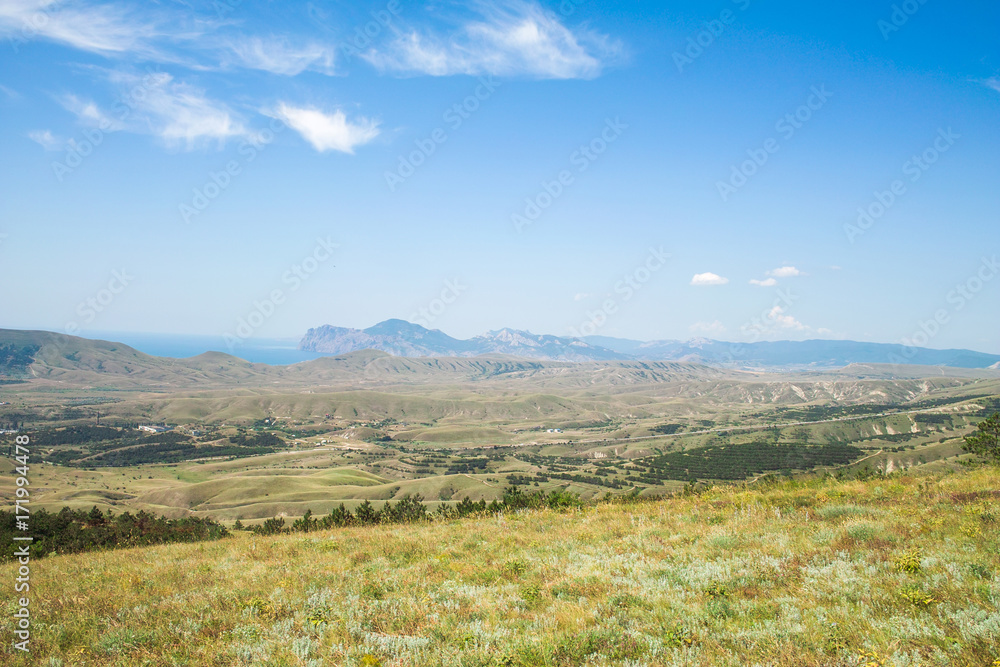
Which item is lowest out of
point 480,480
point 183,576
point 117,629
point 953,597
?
point 480,480

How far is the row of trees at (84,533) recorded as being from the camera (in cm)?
2267

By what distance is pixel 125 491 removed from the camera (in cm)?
17938

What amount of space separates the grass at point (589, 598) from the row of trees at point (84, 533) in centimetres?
828

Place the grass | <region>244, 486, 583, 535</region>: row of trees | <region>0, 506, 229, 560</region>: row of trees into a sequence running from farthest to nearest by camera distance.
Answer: <region>244, 486, 583, 535</region>: row of trees, <region>0, 506, 229, 560</region>: row of trees, the grass

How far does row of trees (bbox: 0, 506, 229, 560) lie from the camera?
74.4 feet

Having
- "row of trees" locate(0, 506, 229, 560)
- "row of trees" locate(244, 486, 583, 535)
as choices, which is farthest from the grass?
"row of trees" locate(244, 486, 583, 535)

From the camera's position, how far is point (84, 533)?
24.8 meters

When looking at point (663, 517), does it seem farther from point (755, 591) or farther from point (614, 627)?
point (614, 627)

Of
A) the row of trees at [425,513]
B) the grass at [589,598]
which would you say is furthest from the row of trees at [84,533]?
the grass at [589,598]

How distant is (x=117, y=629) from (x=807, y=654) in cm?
1210

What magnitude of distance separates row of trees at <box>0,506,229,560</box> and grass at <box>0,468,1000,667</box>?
8277mm

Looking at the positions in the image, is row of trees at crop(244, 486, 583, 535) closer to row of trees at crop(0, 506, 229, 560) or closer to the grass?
row of trees at crop(0, 506, 229, 560)

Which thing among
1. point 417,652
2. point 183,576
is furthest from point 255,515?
point 417,652

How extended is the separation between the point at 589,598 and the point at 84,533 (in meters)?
29.6
